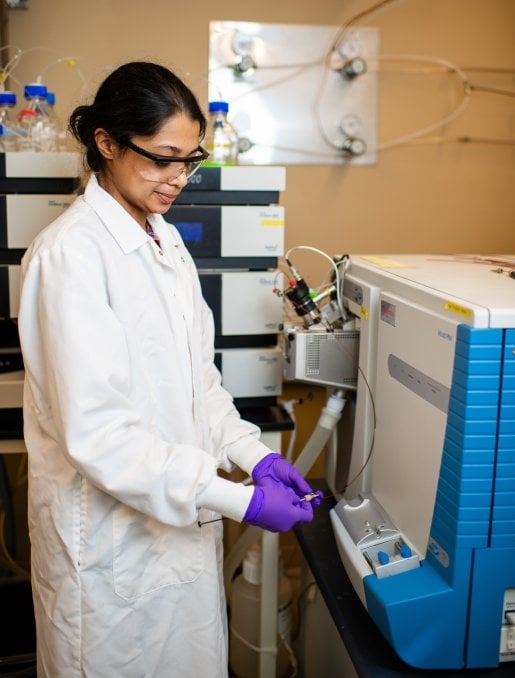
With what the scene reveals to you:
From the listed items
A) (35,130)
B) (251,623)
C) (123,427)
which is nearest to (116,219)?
(123,427)

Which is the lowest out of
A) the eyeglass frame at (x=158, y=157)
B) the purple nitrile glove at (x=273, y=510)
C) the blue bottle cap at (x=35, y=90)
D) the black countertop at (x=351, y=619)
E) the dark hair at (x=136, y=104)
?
the black countertop at (x=351, y=619)

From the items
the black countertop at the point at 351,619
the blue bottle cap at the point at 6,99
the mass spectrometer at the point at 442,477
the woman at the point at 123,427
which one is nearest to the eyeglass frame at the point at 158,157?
the woman at the point at 123,427

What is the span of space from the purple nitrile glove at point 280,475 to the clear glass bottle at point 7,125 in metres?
0.99

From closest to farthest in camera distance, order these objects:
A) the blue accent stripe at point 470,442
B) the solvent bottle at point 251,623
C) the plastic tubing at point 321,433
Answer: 1. the blue accent stripe at point 470,442
2. the plastic tubing at point 321,433
3. the solvent bottle at point 251,623

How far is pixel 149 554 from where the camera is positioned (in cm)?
115

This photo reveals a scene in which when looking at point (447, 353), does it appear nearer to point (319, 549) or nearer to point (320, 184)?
point (319, 549)

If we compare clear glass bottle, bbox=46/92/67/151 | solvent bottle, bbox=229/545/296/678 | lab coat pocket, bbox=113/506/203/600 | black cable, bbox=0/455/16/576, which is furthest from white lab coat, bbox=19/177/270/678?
black cable, bbox=0/455/16/576

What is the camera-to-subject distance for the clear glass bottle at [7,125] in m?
1.59

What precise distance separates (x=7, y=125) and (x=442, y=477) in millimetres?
1321

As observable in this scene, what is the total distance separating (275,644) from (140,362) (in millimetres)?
1009

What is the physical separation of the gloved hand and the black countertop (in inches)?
8.0

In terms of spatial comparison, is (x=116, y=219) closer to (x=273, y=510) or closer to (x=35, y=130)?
(x=273, y=510)

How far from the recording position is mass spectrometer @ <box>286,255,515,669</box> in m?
0.95

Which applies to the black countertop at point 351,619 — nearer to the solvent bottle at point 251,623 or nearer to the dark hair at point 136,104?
the solvent bottle at point 251,623
